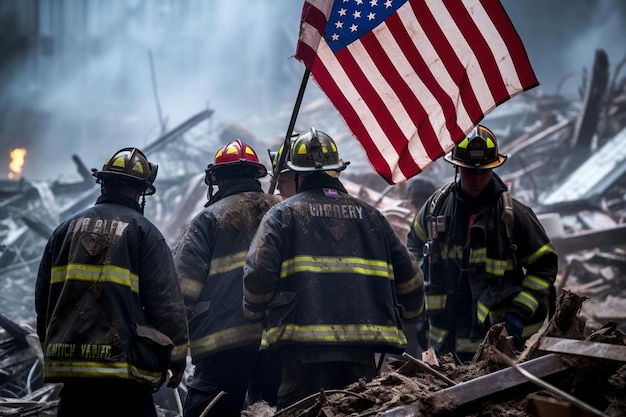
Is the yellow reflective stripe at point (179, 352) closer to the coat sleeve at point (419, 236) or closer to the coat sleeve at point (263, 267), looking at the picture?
the coat sleeve at point (263, 267)

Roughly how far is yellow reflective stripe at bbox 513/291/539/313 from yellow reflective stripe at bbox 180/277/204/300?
7.47 ft

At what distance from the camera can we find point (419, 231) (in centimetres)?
483

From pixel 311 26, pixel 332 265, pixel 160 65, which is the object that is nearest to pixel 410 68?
pixel 311 26

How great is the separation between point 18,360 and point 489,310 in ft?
15.0

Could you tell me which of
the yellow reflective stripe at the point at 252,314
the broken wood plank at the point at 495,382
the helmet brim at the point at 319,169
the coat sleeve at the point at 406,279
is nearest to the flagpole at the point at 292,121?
the helmet brim at the point at 319,169

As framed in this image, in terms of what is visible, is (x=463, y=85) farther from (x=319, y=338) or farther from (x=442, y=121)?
(x=319, y=338)

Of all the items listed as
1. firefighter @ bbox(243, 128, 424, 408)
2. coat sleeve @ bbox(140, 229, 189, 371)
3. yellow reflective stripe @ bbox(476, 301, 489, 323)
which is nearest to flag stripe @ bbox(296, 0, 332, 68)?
firefighter @ bbox(243, 128, 424, 408)

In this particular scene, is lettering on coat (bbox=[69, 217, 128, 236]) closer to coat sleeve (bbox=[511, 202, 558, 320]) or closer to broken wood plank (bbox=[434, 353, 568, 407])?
broken wood plank (bbox=[434, 353, 568, 407])

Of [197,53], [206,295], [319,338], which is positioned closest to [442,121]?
[319,338]

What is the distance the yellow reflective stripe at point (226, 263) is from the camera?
4.16 meters

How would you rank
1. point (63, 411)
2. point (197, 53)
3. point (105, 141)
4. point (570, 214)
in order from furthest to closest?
1. point (197, 53)
2. point (105, 141)
3. point (570, 214)
4. point (63, 411)

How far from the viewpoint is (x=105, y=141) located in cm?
2950

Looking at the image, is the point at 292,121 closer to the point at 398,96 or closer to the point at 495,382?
the point at 398,96

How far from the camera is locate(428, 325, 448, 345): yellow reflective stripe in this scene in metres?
4.41
